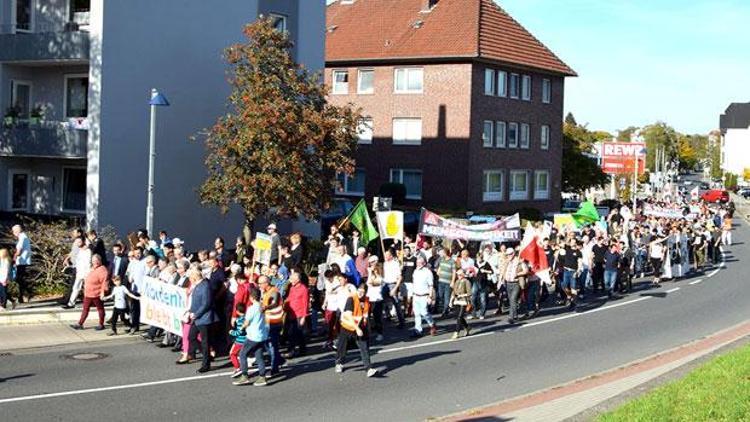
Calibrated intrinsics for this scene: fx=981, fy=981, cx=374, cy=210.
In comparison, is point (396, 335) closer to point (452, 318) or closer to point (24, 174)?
point (452, 318)

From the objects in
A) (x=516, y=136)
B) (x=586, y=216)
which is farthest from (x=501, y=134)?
(x=586, y=216)

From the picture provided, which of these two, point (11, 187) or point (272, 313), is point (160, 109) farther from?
point (272, 313)

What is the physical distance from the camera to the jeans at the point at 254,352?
14008 millimetres

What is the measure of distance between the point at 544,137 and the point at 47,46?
33467 mm

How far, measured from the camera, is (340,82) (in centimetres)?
5288

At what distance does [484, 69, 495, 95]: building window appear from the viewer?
4973 centimetres

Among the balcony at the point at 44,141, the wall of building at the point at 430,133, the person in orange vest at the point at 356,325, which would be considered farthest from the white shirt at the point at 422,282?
the wall of building at the point at 430,133

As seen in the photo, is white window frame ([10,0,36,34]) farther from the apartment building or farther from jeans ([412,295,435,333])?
jeans ([412,295,435,333])

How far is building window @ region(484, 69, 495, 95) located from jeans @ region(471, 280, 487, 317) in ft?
93.8

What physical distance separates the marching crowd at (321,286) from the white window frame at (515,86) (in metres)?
24.0

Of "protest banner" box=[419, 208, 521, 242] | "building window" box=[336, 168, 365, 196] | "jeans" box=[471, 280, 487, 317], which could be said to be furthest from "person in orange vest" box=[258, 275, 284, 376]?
"building window" box=[336, 168, 365, 196]

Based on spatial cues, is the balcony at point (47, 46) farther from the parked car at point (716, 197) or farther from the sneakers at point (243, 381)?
the parked car at point (716, 197)

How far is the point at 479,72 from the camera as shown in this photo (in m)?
49.0

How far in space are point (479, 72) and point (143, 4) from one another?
24.0m
